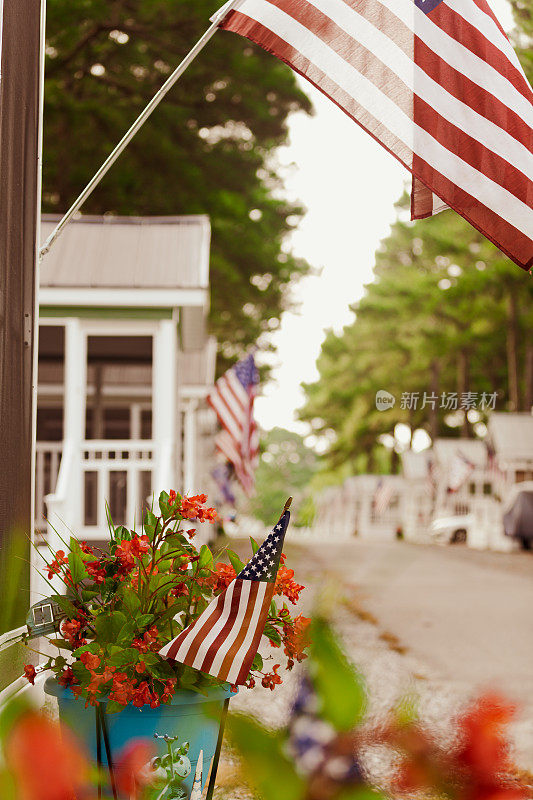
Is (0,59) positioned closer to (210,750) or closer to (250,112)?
(210,750)

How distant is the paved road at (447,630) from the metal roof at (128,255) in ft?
12.5

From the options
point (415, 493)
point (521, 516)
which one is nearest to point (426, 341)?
point (415, 493)

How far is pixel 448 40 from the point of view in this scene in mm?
3562

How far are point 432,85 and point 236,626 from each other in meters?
2.28

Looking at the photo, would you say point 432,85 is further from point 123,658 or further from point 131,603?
point 123,658

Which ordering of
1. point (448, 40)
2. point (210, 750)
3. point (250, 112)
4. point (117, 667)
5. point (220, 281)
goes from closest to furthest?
1. point (117, 667)
2. point (210, 750)
3. point (448, 40)
4. point (250, 112)
5. point (220, 281)

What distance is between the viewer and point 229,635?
247 cm

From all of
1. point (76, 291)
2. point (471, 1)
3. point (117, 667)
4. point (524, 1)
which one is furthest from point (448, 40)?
point (524, 1)

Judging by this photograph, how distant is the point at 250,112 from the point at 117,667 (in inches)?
680

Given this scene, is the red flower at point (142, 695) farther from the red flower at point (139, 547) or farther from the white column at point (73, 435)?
the white column at point (73, 435)

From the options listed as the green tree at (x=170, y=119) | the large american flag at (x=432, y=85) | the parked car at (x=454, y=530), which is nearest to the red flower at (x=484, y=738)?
the large american flag at (x=432, y=85)

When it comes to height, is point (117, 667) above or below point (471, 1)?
below

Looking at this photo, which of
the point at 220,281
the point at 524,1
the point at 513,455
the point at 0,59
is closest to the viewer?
the point at 0,59

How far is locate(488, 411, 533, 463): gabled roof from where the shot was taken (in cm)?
3481
